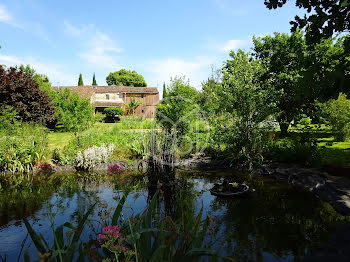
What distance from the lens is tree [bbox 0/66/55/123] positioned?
1470 cm

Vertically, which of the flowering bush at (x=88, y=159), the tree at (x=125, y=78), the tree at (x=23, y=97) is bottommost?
the flowering bush at (x=88, y=159)

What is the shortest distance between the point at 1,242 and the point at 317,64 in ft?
15.3

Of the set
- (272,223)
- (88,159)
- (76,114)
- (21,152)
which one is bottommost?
(272,223)

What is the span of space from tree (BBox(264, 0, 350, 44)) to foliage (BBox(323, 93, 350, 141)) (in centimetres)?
747

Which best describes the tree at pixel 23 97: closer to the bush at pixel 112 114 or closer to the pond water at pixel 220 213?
the pond water at pixel 220 213

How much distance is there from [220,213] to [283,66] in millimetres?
11968

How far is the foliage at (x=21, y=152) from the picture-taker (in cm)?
772

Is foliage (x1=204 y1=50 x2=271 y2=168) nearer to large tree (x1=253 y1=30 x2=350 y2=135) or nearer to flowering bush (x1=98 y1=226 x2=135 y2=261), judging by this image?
large tree (x1=253 y1=30 x2=350 y2=135)

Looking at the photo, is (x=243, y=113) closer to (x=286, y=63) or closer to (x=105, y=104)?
(x=286, y=63)

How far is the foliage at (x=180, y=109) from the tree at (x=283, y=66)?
13.2ft

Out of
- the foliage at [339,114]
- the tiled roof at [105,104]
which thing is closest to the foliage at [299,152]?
the foliage at [339,114]

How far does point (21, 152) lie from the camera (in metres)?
7.86

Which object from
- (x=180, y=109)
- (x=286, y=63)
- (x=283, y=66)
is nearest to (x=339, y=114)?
(x=283, y=66)

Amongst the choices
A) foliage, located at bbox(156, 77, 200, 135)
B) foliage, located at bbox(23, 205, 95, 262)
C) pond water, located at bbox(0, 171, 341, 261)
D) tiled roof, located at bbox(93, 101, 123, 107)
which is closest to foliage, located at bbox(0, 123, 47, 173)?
pond water, located at bbox(0, 171, 341, 261)
